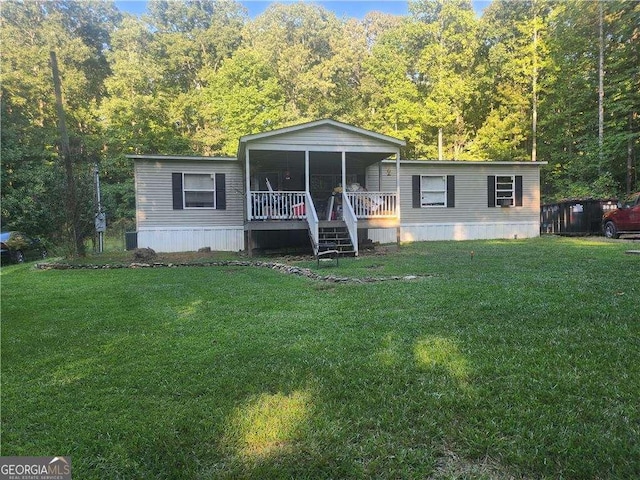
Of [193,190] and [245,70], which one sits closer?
[193,190]

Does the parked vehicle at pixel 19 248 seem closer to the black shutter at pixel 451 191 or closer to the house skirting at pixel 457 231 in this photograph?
the house skirting at pixel 457 231

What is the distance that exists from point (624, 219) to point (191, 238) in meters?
14.3

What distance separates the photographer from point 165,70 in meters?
29.2

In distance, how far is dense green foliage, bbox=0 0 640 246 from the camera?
19625mm

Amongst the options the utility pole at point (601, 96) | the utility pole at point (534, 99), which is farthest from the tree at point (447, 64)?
the utility pole at point (601, 96)

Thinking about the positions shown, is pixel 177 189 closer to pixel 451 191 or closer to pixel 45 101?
pixel 451 191

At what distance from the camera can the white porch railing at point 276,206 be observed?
1144 cm

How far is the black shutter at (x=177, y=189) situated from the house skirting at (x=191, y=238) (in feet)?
2.58

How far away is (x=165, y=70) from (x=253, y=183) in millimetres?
20369

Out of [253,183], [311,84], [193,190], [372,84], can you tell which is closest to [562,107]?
[372,84]

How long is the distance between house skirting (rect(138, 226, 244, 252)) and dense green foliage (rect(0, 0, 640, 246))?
7270 millimetres

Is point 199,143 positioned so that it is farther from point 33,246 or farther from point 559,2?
point 559,2

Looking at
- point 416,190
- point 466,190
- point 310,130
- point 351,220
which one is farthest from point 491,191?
point 310,130

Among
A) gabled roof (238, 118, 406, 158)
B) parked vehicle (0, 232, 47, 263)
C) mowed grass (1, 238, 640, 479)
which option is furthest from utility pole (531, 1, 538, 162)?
parked vehicle (0, 232, 47, 263)
